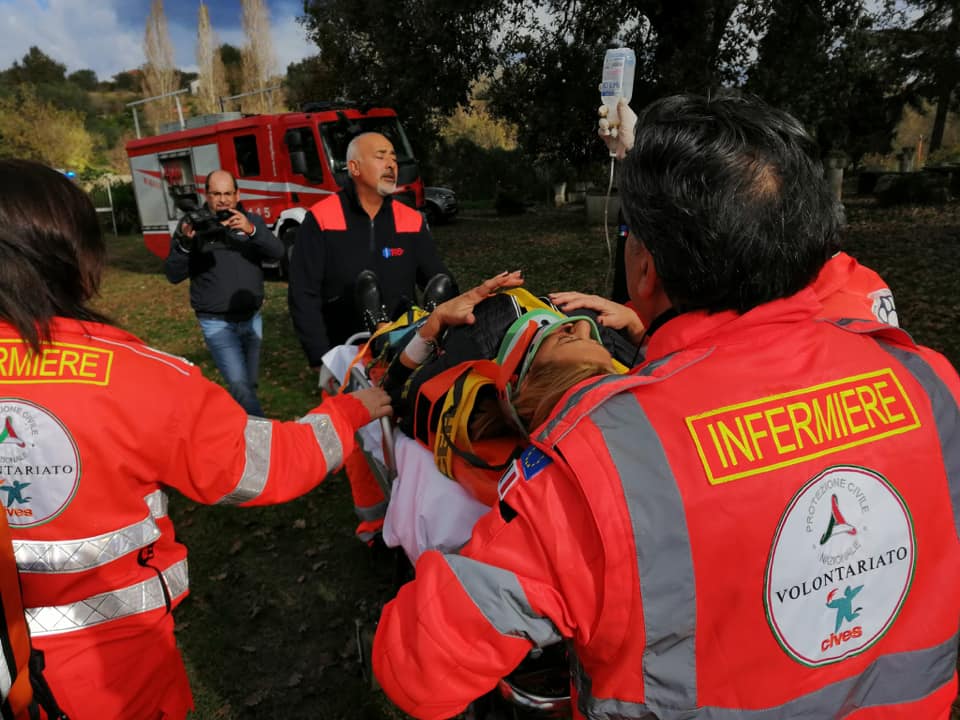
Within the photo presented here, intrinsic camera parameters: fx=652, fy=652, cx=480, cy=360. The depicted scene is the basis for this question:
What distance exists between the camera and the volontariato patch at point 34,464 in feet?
4.39

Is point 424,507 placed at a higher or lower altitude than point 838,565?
lower

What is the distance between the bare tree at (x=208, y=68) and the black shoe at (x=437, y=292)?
3445 cm

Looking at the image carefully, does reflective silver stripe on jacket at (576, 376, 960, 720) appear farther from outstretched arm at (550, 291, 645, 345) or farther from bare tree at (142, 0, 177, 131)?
bare tree at (142, 0, 177, 131)

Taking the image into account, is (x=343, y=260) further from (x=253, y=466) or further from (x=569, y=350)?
(x=253, y=466)

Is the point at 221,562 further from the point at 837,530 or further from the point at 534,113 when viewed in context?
the point at 534,113

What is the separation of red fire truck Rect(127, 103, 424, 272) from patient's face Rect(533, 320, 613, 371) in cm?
983

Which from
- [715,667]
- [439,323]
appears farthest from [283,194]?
[715,667]

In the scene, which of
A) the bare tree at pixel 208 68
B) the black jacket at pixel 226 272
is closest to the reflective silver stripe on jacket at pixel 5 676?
the black jacket at pixel 226 272

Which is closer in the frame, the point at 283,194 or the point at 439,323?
the point at 439,323

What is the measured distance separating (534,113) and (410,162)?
12.3 feet

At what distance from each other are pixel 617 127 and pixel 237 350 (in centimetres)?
290

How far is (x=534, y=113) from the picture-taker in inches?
571

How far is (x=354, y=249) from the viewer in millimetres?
3732

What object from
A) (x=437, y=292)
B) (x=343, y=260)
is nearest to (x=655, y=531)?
(x=437, y=292)
